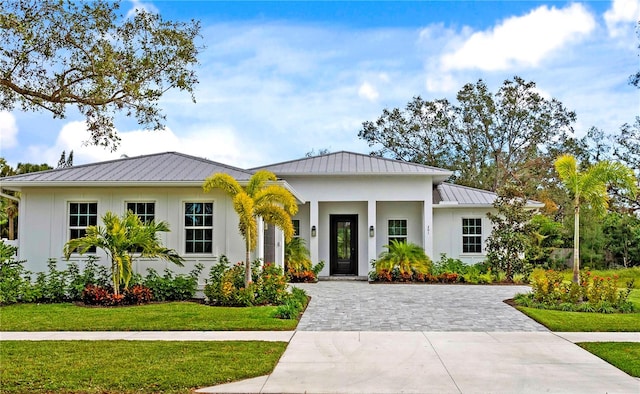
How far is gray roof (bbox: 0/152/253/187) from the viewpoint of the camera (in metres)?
14.2

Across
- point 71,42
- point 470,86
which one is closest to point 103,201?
point 71,42

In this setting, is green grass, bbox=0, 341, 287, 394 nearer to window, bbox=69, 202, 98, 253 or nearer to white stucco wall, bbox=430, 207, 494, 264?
window, bbox=69, 202, 98, 253

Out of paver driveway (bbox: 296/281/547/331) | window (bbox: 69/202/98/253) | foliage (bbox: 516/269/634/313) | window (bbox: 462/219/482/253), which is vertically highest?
window (bbox: 69/202/98/253)

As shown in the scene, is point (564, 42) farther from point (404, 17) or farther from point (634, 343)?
point (634, 343)

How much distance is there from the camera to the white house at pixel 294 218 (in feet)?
47.6

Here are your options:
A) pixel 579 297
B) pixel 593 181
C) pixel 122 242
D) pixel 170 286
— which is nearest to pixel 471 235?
pixel 593 181

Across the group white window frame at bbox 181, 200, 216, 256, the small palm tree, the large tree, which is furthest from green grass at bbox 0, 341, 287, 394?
the large tree

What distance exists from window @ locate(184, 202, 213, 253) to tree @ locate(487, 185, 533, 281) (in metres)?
10.1

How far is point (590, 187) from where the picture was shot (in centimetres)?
1377

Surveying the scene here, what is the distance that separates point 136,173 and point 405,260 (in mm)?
9144

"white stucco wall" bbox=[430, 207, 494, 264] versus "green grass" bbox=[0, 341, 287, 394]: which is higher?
"white stucco wall" bbox=[430, 207, 494, 264]

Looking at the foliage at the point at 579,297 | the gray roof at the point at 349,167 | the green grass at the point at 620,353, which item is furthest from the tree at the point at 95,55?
the gray roof at the point at 349,167

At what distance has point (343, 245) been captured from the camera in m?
21.8

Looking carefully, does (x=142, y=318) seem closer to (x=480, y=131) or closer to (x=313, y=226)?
(x=313, y=226)
